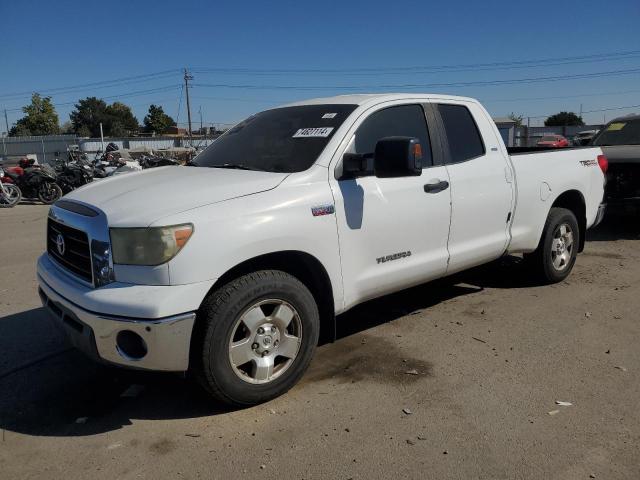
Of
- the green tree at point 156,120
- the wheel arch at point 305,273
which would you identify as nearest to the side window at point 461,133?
the wheel arch at point 305,273

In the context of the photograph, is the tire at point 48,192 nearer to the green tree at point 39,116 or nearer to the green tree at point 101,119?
the green tree at point 39,116

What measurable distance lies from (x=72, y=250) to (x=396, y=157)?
2.09 meters

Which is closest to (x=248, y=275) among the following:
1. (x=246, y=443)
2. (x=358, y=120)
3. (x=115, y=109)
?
(x=246, y=443)

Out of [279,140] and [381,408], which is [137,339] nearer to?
[381,408]

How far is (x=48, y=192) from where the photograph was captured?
14859mm

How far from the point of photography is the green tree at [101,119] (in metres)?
109

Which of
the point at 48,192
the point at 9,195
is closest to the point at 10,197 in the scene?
the point at 9,195

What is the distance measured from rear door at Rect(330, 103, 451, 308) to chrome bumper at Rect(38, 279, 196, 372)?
1.19 metres

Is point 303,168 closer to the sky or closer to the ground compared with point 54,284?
closer to the sky

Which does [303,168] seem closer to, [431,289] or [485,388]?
[485,388]

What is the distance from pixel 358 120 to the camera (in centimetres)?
386

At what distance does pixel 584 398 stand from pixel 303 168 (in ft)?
7.43

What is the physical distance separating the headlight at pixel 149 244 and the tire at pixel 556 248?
12.8 ft

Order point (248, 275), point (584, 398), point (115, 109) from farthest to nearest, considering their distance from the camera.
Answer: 1. point (115, 109)
2. point (584, 398)
3. point (248, 275)
